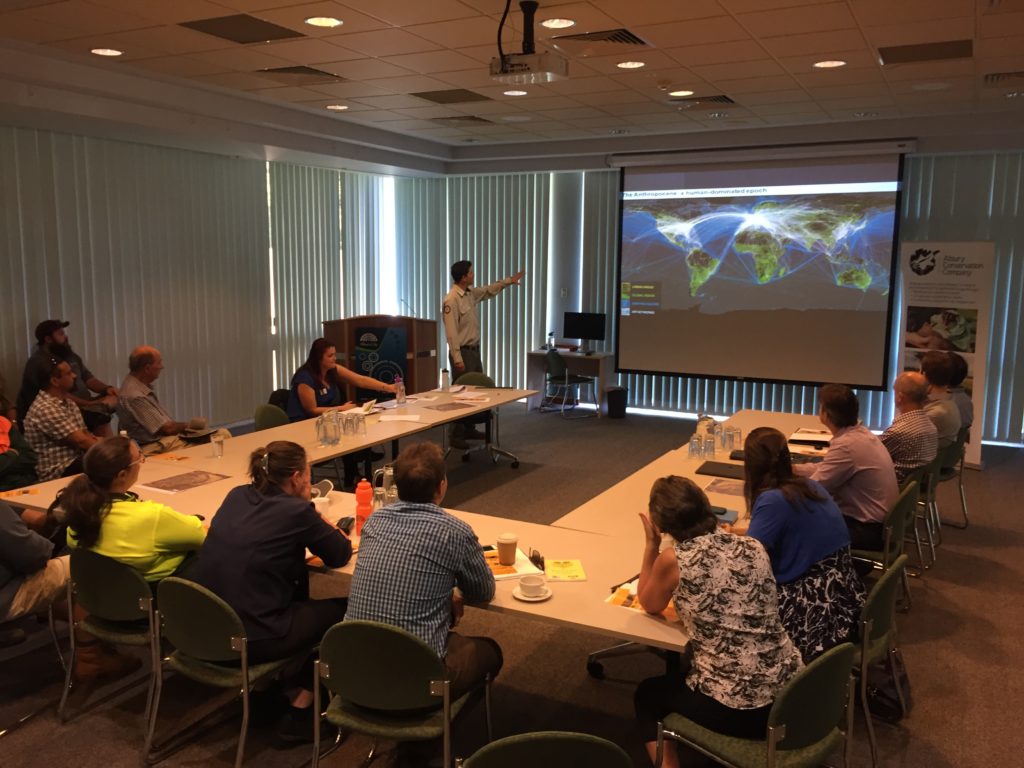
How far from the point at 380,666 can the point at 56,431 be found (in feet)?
10.4

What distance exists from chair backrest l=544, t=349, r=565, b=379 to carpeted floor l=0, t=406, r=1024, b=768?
16.3ft

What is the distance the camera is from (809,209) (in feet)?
28.2

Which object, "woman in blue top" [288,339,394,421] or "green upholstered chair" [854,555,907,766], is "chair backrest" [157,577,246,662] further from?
"woman in blue top" [288,339,394,421]

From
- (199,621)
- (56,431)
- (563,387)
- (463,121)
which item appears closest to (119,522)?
(199,621)

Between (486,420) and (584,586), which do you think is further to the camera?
(486,420)

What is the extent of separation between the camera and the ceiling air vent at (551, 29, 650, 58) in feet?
16.1

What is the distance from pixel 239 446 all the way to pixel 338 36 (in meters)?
2.48

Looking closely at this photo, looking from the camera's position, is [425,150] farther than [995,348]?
Yes

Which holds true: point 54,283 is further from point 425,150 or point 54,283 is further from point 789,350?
point 789,350

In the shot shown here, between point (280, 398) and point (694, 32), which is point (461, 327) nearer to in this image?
point (280, 398)

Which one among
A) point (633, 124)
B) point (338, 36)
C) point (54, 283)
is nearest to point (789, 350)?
point (633, 124)

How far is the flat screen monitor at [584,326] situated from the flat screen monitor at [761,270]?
24cm

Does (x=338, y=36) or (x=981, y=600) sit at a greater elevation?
(x=338, y=36)

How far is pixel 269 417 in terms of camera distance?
5.64 metres
